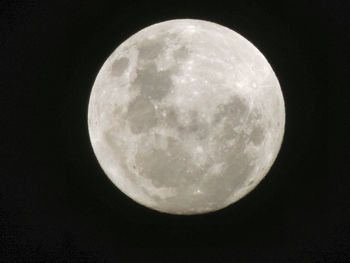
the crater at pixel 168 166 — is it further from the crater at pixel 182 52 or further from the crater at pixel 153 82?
the crater at pixel 182 52

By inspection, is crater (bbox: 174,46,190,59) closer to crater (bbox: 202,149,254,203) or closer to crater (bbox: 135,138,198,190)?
crater (bbox: 135,138,198,190)

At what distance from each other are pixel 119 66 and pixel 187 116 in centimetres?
65

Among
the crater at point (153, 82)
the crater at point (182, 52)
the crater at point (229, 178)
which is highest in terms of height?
the crater at point (182, 52)

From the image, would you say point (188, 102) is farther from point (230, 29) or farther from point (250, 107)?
point (230, 29)

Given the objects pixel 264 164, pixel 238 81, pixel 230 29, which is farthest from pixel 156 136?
pixel 230 29

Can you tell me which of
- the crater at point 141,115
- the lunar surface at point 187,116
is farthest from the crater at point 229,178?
the crater at point 141,115

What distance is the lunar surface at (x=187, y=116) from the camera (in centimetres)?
277

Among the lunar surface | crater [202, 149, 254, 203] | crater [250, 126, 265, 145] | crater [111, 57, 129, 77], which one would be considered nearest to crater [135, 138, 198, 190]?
the lunar surface

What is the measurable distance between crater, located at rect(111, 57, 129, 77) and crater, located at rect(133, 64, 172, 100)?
154mm

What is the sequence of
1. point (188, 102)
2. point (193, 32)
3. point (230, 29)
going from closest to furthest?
point (188, 102), point (193, 32), point (230, 29)

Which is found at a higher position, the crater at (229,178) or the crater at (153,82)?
the crater at (153,82)

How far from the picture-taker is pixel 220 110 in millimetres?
2783

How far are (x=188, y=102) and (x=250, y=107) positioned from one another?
1.42 ft

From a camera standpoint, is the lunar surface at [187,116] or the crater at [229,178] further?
the crater at [229,178]
